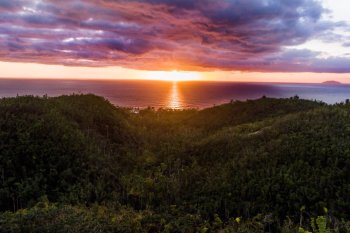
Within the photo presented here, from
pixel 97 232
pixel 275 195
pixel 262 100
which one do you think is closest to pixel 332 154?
pixel 275 195

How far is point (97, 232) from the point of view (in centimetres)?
962

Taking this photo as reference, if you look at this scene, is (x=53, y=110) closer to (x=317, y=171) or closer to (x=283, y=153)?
(x=283, y=153)

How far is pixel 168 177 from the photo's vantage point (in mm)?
18047

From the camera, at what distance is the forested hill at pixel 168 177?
11398 millimetres

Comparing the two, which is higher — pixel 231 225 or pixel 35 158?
pixel 35 158

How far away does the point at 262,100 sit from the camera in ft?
129

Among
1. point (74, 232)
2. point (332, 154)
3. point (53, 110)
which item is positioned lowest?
point (74, 232)

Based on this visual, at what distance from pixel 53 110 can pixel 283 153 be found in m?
17.5

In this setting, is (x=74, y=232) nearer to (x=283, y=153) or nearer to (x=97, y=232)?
(x=97, y=232)

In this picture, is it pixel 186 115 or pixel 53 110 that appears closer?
pixel 53 110

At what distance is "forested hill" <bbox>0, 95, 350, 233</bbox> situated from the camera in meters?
11.4

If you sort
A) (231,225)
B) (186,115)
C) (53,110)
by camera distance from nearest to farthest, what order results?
(231,225), (53,110), (186,115)

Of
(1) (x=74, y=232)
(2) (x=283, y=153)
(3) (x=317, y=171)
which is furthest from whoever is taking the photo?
(2) (x=283, y=153)

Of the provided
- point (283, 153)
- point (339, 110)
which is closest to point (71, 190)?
point (283, 153)
